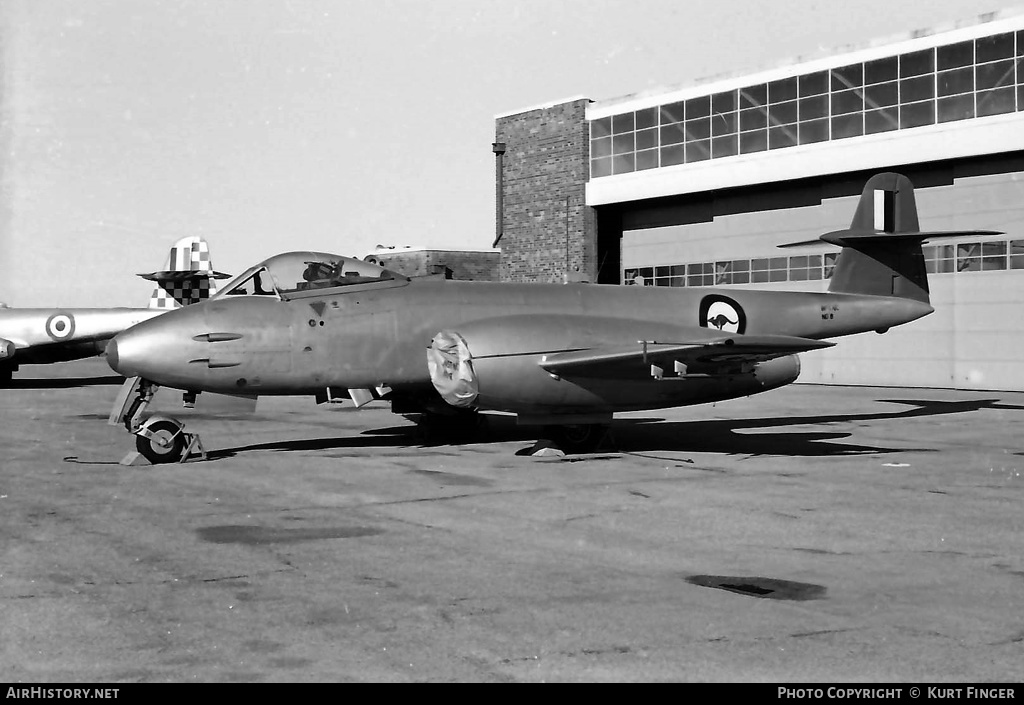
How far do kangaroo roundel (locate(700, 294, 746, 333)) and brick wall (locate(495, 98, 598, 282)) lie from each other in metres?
24.3

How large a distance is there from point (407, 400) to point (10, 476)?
554 centimetres

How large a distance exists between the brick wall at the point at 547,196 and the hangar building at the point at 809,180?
7 cm

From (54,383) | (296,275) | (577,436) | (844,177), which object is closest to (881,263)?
(577,436)

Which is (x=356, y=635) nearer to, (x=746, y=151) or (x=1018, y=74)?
(x=1018, y=74)

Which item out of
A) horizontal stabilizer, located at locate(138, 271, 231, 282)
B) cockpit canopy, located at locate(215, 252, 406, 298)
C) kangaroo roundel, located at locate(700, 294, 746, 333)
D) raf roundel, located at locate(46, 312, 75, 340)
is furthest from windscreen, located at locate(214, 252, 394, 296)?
raf roundel, located at locate(46, 312, 75, 340)

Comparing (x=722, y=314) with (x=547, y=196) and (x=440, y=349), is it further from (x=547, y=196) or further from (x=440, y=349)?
(x=547, y=196)

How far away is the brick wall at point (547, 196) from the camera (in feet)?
139

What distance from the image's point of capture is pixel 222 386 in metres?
13.7

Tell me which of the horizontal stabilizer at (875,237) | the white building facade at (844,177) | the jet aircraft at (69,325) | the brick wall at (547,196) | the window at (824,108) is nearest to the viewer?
the horizontal stabilizer at (875,237)

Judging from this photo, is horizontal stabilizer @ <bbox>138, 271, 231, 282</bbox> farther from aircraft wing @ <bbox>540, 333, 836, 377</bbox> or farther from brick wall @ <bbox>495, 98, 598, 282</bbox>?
aircraft wing @ <bbox>540, 333, 836, 377</bbox>

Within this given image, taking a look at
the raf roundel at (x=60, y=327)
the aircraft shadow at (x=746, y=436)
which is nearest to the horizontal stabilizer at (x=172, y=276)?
the raf roundel at (x=60, y=327)

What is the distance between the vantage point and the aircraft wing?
1304 centimetres

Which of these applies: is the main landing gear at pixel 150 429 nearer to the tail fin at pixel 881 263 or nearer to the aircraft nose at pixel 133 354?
the aircraft nose at pixel 133 354

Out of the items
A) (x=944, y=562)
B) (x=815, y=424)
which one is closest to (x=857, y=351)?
(x=815, y=424)
